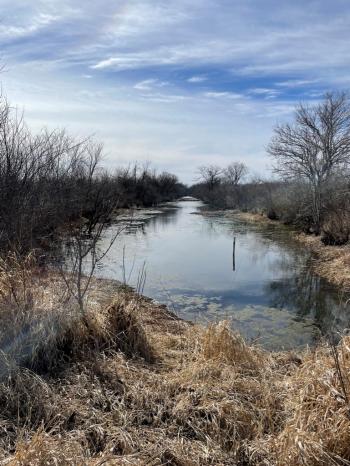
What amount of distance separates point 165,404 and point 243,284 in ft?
35.7

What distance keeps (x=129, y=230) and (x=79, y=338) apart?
26.9 meters

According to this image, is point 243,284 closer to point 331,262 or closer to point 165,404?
point 331,262

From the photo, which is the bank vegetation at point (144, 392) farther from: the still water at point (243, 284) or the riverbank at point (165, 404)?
the still water at point (243, 284)

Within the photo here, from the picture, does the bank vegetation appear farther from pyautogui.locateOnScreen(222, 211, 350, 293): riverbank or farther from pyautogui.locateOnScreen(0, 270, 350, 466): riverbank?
pyautogui.locateOnScreen(222, 211, 350, 293): riverbank

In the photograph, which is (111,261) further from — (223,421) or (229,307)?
(223,421)

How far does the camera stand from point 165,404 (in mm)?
4172

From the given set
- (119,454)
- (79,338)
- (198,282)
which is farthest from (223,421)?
(198,282)

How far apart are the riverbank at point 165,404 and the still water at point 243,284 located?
985 mm

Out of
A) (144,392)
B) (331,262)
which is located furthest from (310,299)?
(144,392)

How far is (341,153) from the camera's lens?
2964 cm

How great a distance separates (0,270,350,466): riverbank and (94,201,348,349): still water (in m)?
0.98

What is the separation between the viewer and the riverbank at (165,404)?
332 centimetres

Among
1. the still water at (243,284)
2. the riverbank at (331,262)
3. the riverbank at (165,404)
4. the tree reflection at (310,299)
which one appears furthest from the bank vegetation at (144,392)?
the riverbank at (331,262)

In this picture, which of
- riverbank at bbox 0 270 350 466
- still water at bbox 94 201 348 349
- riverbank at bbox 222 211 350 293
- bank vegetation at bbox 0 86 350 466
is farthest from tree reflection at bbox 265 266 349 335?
riverbank at bbox 0 270 350 466
